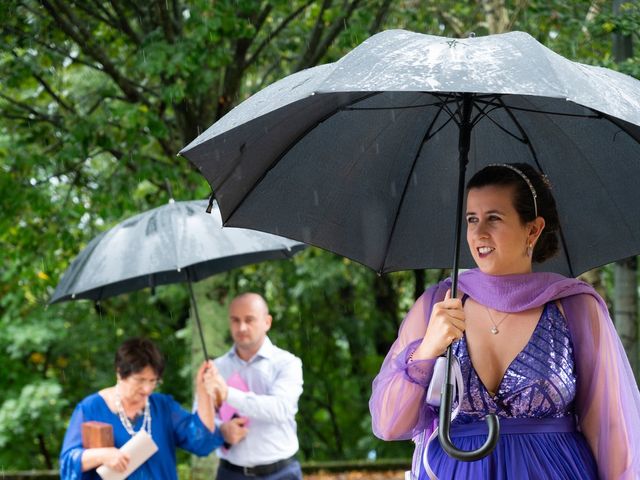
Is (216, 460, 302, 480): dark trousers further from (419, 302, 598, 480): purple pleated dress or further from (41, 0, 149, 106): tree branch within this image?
(41, 0, 149, 106): tree branch

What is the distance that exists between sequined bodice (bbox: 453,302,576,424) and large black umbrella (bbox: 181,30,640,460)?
0.30 m

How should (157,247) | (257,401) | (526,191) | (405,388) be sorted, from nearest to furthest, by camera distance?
(405,388), (526,191), (157,247), (257,401)

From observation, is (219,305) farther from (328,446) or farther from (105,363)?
(328,446)

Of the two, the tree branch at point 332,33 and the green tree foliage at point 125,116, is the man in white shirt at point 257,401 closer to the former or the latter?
the green tree foliage at point 125,116

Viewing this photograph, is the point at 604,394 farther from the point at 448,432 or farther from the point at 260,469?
the point at 260,469

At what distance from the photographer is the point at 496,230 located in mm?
3268

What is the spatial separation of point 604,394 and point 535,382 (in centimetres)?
22

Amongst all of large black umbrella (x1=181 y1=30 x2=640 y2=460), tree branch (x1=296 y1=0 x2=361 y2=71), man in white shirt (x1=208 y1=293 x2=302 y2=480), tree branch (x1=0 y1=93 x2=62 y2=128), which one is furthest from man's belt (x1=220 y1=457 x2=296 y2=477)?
tree branch (x1=296 y1=0 x2=361 y2=71)

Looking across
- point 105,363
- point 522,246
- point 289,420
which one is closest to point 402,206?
point 522,246

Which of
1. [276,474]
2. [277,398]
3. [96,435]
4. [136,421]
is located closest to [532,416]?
[96,435]

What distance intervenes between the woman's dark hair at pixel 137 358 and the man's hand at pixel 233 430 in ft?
2.13

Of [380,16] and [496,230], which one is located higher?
[380,16]

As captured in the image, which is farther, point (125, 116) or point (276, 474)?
point (125, 116)

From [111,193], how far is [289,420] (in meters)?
3.83
